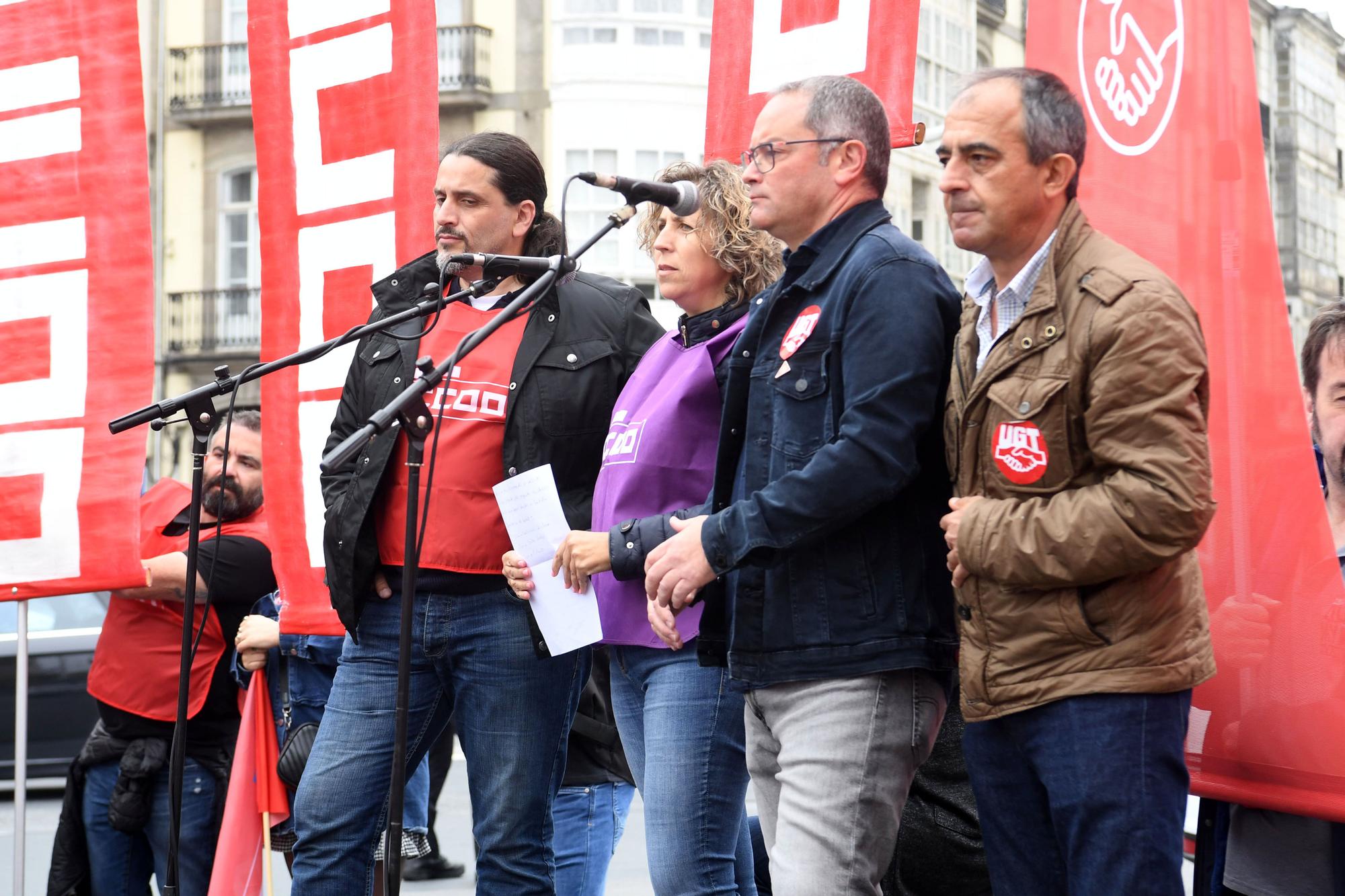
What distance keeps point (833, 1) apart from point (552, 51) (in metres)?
22.6

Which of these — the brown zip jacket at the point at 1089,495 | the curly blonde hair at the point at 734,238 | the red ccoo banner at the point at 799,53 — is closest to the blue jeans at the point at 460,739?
the curly blonde hair at the point at 734,238

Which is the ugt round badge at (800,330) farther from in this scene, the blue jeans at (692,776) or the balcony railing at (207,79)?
the balcony railing at (207,79)

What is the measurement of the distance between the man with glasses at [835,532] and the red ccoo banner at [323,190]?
85.9 inches

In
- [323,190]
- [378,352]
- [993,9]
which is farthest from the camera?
[993,9]

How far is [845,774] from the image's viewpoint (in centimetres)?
279

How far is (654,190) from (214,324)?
25.2m

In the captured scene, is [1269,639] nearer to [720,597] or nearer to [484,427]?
[720,597]

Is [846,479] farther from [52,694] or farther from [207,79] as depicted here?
[207,79]

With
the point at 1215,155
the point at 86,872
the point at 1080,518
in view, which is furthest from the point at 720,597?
the point at 86,872

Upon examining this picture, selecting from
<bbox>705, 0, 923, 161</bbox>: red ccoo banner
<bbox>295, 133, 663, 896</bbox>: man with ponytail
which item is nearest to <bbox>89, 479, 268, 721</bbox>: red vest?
<bbox>295, 133, 663, 896</bbox>: man with ponytail

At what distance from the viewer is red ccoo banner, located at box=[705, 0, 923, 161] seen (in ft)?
14.1

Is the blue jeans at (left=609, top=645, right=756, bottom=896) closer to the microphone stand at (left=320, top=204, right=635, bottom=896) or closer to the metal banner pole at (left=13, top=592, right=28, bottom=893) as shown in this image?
the microphone stand at (left=320, top=204, right=635, bottom=896)

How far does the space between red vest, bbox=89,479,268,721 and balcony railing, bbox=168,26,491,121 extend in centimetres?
2221

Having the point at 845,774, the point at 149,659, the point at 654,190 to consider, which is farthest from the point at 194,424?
the point at 845,774
